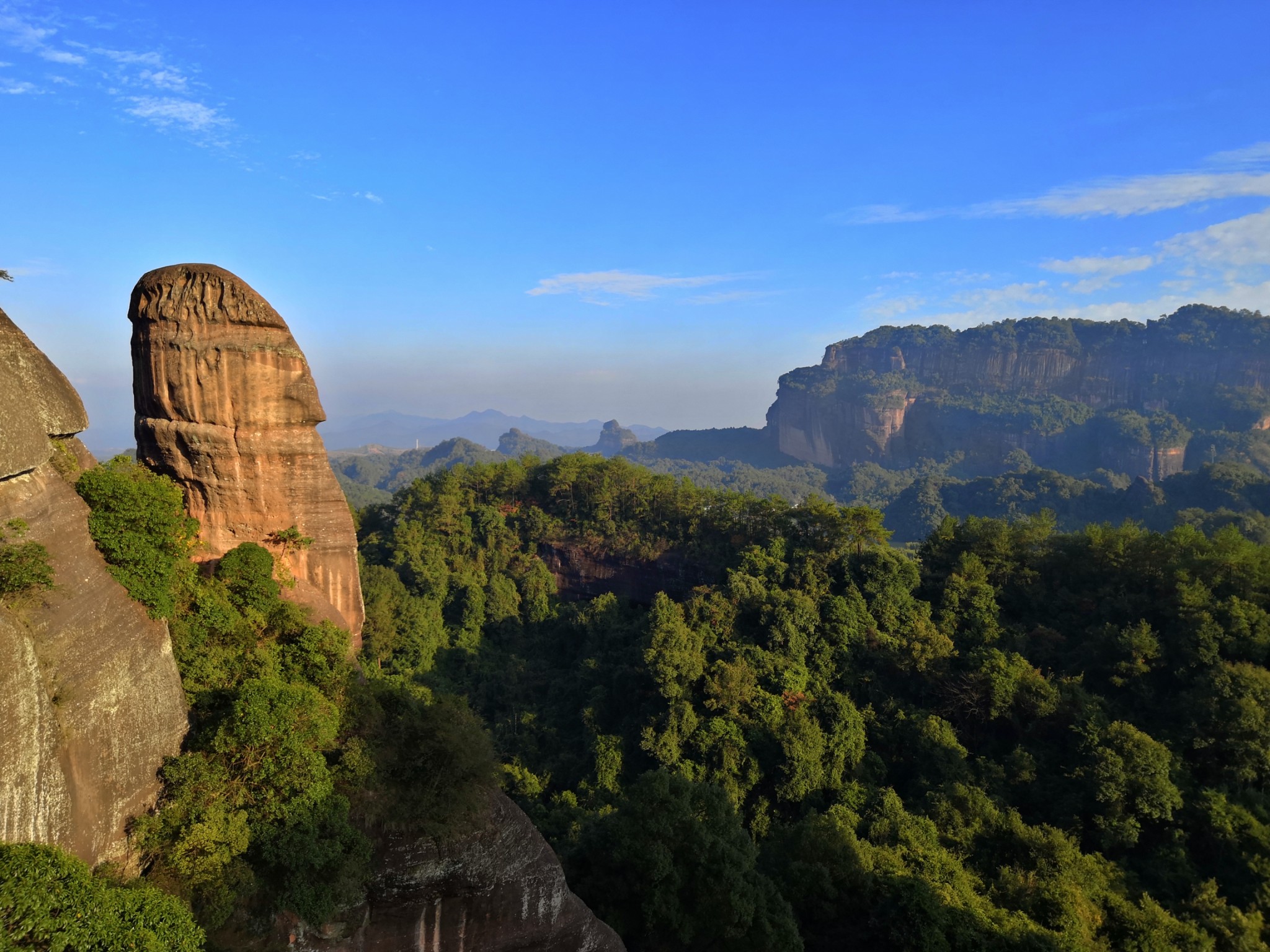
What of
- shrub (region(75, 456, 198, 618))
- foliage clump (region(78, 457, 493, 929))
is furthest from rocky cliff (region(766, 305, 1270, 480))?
shrub (region(75, 456, 198, 618))

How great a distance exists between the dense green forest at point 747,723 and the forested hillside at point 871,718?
0.11 m

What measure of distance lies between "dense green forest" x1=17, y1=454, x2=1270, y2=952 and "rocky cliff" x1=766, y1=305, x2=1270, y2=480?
131313 mm

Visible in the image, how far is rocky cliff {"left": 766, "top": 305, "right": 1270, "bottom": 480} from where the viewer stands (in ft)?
459

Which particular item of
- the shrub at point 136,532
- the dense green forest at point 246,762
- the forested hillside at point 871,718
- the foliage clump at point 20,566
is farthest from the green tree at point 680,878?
the foliage clump at point 20,566

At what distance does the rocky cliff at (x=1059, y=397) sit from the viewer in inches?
5507

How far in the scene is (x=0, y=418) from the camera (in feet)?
26.9

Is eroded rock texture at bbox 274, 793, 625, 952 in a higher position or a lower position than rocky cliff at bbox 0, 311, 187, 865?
lower

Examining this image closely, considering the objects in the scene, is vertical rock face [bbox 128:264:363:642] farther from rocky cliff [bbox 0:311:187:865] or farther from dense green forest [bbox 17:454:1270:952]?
rocky cliff [bbox 0:311:187:865]

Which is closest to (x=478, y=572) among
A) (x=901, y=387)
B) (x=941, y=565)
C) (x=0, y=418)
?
(x=941, y=565)

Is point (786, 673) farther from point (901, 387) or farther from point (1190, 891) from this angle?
point (901, 387)

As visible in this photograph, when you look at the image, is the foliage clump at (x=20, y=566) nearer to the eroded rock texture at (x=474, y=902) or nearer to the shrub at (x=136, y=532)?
the shrub at (x=136, y=532)

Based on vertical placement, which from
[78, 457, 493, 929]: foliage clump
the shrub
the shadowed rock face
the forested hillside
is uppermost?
the shadowed rock face

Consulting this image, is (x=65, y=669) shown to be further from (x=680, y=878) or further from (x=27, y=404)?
(x=680, y=878)

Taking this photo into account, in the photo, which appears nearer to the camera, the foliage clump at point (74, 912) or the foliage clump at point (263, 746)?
the foliage clump at point (74, 912)
